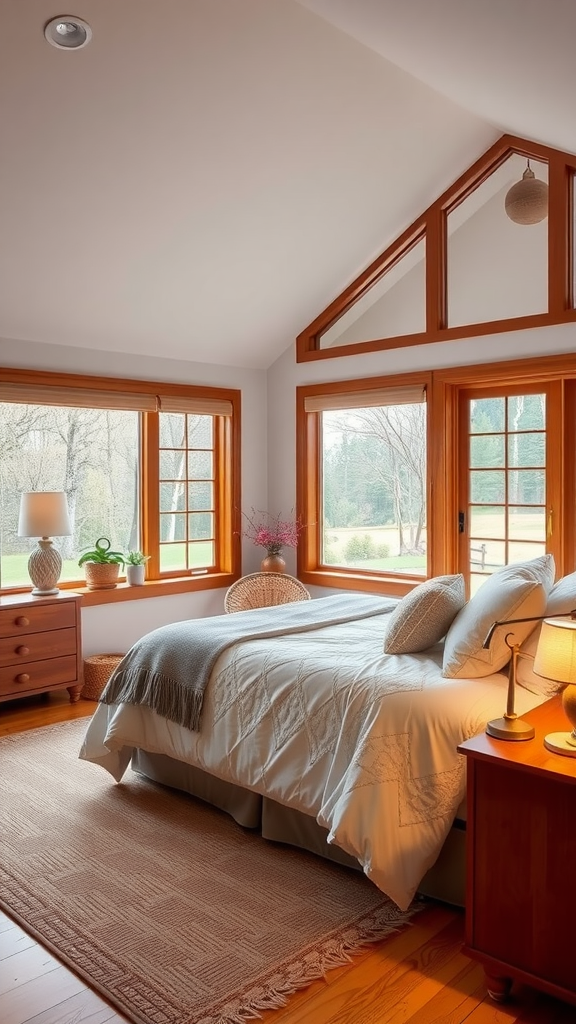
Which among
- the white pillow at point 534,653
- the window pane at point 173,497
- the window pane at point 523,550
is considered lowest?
the white pillow at point 534,653

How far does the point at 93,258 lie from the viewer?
4.50 meters

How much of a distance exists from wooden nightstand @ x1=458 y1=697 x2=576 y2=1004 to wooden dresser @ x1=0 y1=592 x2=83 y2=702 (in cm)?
311

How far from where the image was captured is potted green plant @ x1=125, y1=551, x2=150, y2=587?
5422 mm

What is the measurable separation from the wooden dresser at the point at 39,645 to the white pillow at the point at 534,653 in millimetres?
2959

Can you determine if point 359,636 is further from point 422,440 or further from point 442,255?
point 442,255

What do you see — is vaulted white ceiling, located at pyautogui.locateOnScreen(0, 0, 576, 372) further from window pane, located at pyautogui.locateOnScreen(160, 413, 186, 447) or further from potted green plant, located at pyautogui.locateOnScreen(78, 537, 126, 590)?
potted green plant, located at pyautogui.locateOnScreen(78, 537, 126, 590)

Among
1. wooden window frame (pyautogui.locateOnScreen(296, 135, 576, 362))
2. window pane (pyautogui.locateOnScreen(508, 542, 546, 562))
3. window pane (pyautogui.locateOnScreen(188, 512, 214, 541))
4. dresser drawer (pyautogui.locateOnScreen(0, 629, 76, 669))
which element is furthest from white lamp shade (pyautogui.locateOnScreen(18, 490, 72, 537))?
window pane (pyautogui.locateOnScreen(508, 542, 546, 562))

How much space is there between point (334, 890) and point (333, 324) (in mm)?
4191

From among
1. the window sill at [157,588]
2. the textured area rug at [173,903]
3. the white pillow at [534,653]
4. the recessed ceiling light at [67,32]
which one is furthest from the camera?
the window sill at [157,588]

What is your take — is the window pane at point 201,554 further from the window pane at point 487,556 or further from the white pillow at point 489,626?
the white pillow at point 489,626

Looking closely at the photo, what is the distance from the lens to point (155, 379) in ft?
18.2

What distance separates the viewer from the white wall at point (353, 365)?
459 cm

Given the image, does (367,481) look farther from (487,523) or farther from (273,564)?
(487,523)

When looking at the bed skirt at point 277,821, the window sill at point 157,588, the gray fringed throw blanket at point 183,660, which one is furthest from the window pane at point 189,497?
the bed skirt at point 277,821
